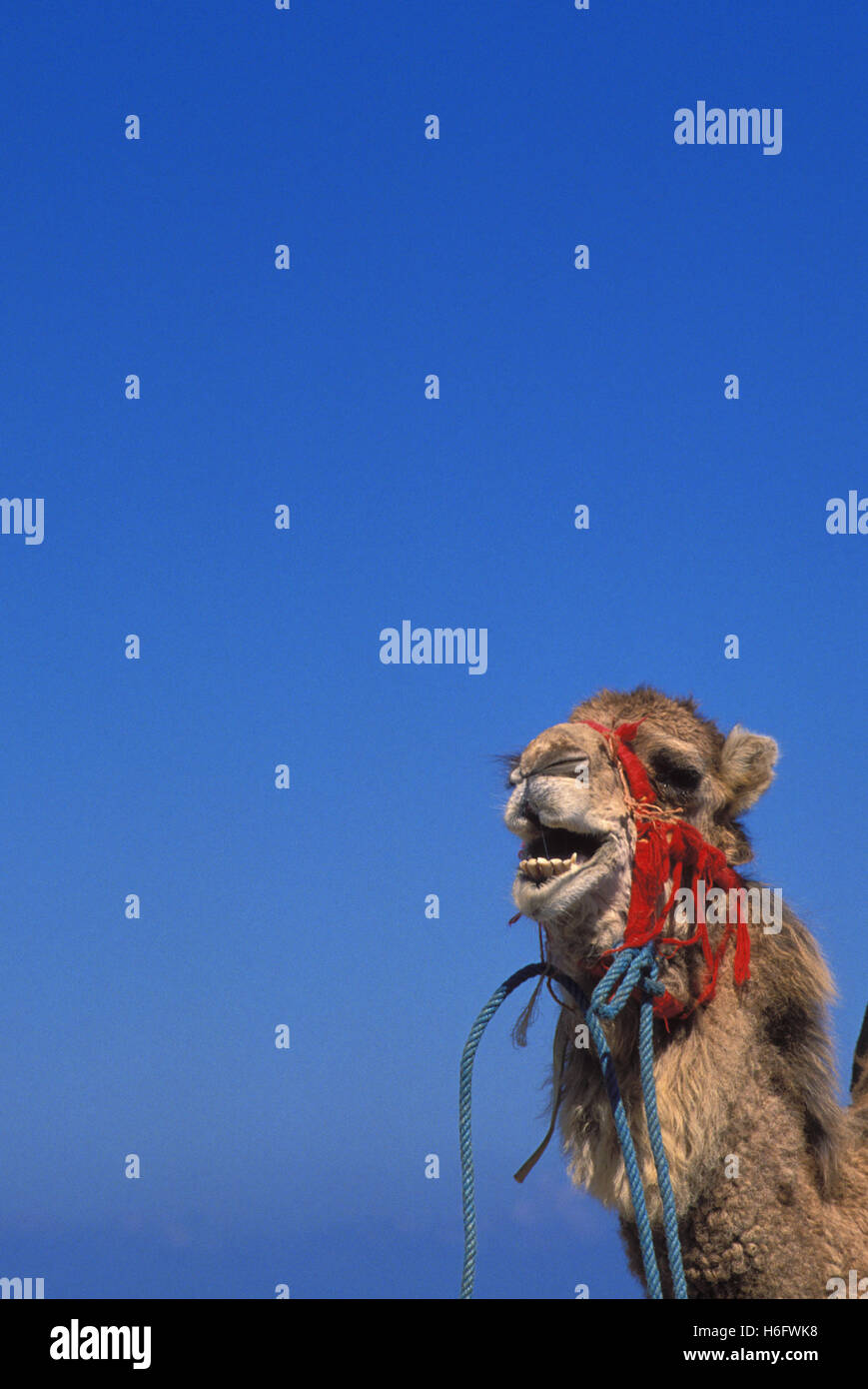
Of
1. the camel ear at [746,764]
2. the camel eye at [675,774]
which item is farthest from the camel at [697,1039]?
the camel ear at [746,764]

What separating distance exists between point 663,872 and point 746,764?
2.78 ft

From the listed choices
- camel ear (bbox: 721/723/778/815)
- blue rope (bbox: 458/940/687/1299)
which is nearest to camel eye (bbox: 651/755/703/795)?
camel ear (bbox: 721/723/778/815)

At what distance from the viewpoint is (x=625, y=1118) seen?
611 cm

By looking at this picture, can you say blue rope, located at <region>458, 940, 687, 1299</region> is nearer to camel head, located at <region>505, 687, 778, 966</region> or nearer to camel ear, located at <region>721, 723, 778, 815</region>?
camel head, located at <region>505, 687, 778, 966</region>

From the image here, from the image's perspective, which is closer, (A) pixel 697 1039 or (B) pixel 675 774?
(A) pixel 697 1039

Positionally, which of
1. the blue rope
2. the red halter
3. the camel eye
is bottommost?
the blue rope

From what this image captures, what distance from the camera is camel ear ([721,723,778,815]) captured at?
6.87m

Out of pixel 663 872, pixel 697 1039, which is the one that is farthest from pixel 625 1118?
pixel 663 872

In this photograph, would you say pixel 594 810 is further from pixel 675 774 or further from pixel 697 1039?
pixel 697 1039

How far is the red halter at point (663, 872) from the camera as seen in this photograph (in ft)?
20.5

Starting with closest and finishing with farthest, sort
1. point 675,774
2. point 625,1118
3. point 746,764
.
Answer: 1. point 625,1118
2. point 675,774
3. point 746,764
